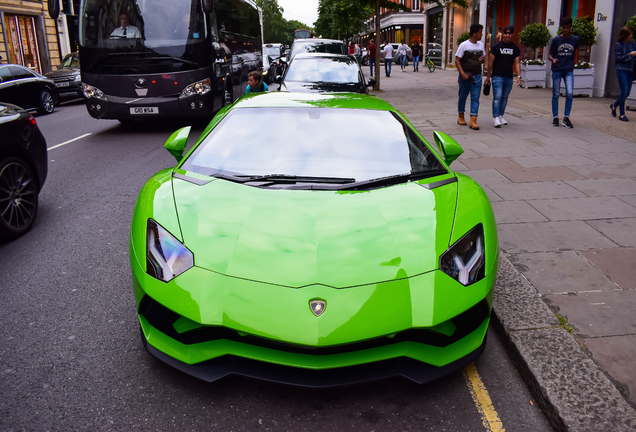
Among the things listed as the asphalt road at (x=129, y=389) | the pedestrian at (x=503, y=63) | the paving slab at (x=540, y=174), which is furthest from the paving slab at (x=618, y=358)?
the pedestrian at (x=503, y=63)

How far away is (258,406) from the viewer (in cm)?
257

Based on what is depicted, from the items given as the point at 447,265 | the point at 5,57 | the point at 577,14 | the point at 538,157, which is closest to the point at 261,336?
the point at 447,265

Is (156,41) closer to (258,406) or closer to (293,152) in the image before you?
(293,152)

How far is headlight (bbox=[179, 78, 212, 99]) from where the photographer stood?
1055cm

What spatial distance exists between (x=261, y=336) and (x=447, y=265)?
935 mm

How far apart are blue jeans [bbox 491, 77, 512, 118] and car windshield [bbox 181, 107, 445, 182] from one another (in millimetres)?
6863

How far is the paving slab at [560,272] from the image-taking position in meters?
3.62

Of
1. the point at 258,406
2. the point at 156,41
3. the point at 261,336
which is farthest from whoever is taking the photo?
the point at 156,41

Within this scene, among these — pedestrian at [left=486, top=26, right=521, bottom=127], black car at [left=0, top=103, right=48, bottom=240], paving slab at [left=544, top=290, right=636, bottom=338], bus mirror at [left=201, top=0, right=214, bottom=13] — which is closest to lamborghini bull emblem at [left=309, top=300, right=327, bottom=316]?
paving slab at [left=544, top=290, right=636, bottom=338]

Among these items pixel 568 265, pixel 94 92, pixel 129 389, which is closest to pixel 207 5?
pixel 94 92

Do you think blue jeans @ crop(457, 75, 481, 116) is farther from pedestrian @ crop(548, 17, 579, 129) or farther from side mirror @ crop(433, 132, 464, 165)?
side mirror @ crop(433, 132, 464, 165)

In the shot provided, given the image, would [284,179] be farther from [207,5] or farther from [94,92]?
[94,92]

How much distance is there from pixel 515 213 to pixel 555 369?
276cm

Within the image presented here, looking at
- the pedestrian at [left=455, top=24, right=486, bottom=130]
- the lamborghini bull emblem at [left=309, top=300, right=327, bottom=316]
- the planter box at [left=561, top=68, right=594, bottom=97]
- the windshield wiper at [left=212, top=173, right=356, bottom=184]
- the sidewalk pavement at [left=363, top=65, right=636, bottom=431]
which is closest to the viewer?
the lamborghini bull emblem at [left=309, top=300, right=327, bottom=316]
